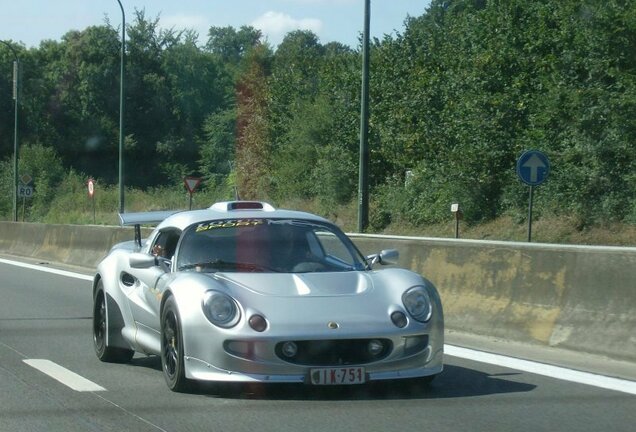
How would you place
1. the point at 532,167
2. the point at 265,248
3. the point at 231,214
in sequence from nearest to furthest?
the point at 265,248 < the point at 231,214 < the point at 532,167

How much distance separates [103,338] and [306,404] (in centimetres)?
288

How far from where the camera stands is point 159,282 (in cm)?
827

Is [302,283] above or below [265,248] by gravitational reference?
below

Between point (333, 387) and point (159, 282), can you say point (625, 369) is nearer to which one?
point (333, 387)

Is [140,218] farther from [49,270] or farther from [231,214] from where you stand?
[49,270]

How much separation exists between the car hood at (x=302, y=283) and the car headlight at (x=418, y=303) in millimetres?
280

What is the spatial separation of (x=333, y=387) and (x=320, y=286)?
841 mm

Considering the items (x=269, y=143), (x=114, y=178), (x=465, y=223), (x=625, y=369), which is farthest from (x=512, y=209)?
(x=114, y=178)

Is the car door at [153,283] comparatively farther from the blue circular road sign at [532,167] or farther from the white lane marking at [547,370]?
the blue circular road sign at [532,167]

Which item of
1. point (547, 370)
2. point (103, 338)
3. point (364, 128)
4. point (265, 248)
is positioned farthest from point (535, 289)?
point (364, 128)

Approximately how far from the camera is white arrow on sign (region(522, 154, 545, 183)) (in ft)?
80.0

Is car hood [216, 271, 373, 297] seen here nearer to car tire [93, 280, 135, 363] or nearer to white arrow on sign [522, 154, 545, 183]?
car tire [93, 280, 135, 363]

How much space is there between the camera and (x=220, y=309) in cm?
723

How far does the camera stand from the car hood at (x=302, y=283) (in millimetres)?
7418
